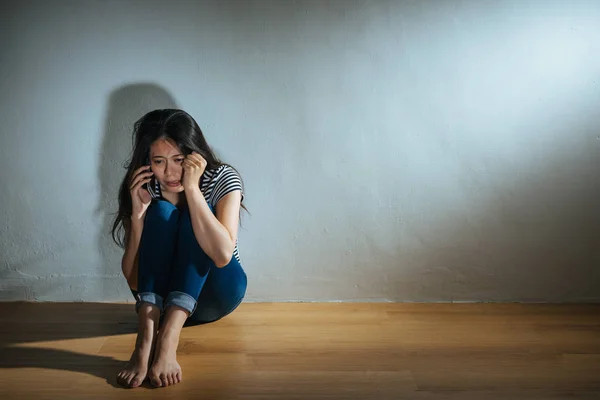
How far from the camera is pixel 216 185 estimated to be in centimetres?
226

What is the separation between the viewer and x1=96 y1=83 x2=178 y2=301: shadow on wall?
2502 mm

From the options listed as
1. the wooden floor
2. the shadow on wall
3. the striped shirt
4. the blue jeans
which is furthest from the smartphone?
the wooden floor

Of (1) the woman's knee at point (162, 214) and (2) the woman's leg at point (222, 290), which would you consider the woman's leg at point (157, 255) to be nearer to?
(1) the woman's knee at point (162, 214)

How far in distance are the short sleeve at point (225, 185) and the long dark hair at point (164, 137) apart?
57 millimetres

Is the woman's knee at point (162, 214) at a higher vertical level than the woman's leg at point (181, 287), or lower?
higher

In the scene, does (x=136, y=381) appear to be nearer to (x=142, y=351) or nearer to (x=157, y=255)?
(x=142, y=351)

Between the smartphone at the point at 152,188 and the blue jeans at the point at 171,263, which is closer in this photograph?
the blue jeans at the point at 171,263

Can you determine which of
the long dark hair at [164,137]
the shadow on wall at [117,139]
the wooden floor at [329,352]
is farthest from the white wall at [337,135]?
the long dark hair at [164,137]

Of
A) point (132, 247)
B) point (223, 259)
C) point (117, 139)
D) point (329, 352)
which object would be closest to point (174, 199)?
point (132, 247)

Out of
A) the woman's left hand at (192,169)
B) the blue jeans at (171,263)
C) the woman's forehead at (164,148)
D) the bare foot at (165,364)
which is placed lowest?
the bare foot at (165,364)

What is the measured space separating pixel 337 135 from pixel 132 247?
82 centimetres

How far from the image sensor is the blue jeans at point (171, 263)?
2.06 m

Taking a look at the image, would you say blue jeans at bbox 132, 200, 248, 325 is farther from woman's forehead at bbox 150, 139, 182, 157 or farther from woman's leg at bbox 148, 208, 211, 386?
woman's forehead at bbox 150, 139, 182, 157

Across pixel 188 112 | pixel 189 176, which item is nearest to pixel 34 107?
pixel 188 112
